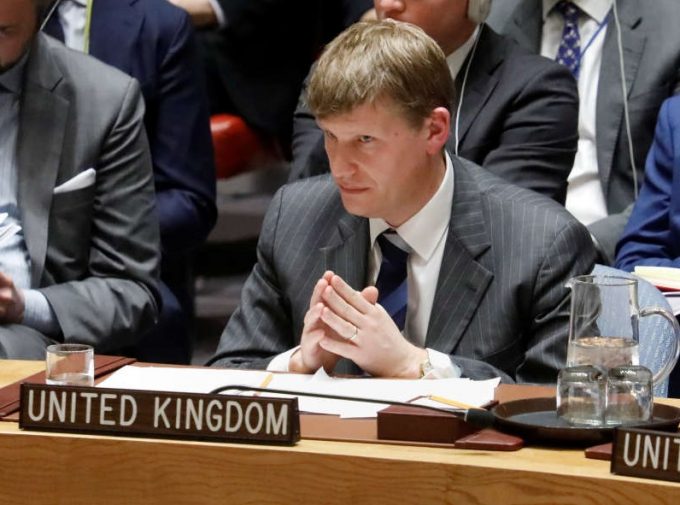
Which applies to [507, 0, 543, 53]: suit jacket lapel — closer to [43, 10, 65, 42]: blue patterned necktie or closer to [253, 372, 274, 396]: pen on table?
[43, 10, 65, 42]: blue patterned necktie

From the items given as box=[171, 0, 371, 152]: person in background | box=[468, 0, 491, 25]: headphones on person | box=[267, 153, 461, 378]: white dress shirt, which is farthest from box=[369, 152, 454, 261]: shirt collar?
box=[171, 0, 371, 152]: person in background

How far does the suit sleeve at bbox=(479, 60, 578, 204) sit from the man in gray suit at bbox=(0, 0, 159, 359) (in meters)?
0.90

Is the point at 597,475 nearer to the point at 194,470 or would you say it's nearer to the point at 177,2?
the point at 194,470

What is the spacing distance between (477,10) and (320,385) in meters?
1.59

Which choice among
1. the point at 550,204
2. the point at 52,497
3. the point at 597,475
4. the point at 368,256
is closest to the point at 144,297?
the point at 368,256

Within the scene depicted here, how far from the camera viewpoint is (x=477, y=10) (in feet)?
11.6

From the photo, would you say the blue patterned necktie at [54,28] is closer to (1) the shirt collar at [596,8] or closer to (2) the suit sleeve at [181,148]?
(2) the suit sleeve at [181,148]

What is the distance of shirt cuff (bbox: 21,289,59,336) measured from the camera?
2.90 meters

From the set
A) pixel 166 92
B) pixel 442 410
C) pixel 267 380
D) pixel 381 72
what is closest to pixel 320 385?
pixel 267 380

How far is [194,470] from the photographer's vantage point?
1.83 metres

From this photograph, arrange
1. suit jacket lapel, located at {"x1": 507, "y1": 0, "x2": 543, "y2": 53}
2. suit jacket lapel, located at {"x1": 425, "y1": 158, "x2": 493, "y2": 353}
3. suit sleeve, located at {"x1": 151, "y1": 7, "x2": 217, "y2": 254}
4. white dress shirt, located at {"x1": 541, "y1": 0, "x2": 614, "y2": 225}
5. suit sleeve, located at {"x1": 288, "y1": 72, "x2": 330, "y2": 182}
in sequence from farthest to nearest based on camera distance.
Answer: suit jacket lapel, located at {"x1": 507, "y1": 0, "x2": 543, "y2": 53}, white dress shirt, located at {"x1": 541, "y1": 0, "x2": 614, "y2": 225}, suit sleeve, located at {"x1": 151, "y1": 7, "x2": 217, "y2": 254}, suit sleeve, located at {"x1": 288, "y1": 72, "x2": 330, "y2": 182}, suit jacket lapel, located at {"x1": 425, "y1": 158, "x2": 493, "y2": 353}

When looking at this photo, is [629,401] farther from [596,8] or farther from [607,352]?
[596,8]

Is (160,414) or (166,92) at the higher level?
(166,92)

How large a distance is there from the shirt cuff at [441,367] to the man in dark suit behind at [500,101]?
1.20 m
